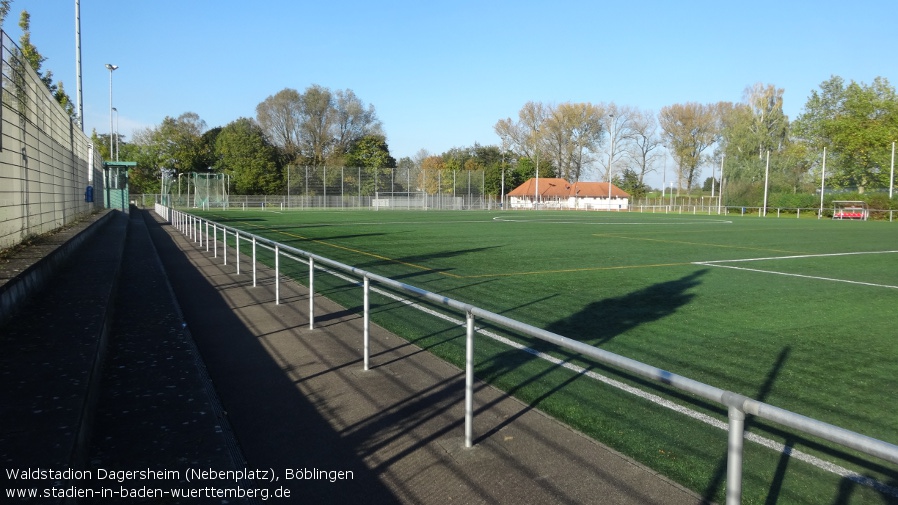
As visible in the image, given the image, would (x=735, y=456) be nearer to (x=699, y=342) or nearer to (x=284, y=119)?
(x=699, y=342)

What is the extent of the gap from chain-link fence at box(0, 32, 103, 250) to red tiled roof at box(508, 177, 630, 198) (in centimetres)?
8291

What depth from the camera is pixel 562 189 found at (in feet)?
313

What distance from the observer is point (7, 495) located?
8.76 ft

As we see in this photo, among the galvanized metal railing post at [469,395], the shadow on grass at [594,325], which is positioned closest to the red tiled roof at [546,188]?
the shadow on grass at [594,325]

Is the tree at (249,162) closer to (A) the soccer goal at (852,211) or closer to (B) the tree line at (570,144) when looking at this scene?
(B) the tree line at (570,144)

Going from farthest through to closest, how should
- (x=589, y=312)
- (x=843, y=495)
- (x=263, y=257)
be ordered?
(x=263, y=257) → (x=589, y=312) → (x=843, y=495)

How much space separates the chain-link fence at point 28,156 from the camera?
312 inches

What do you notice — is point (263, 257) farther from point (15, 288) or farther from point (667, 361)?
point (667, 361)

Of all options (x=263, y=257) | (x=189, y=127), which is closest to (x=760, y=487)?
(x=263, y=257)

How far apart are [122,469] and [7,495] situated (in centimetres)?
93

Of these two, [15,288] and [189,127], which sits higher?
[189,127]

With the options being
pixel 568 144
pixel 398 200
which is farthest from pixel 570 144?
pixel 398 200

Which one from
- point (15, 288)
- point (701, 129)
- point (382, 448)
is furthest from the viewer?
point (701, 129)

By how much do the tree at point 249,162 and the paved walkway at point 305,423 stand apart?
263ft
